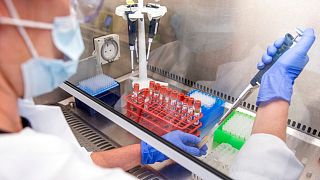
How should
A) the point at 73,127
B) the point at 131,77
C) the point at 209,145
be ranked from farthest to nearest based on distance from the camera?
the point at 131,77 < the point at 73,127 < the point at 209,145

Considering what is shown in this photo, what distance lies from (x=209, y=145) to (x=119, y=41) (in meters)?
0.78

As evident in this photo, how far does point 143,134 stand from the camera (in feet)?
3.44

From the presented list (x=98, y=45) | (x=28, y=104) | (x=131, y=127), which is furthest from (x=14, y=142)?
(x=98, y=45)

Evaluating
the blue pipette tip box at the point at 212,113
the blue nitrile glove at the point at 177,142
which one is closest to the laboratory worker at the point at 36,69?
the blue nitrile glove at the point at 177,142

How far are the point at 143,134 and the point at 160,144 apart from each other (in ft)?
0.30

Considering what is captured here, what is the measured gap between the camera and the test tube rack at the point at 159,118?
1134 mm

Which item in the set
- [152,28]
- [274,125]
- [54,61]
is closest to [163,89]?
[152,28]

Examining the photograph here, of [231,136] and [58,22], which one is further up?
[58,22]

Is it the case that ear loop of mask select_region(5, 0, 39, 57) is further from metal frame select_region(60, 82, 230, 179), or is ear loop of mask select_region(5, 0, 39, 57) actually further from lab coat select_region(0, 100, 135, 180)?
metal frame select_region(60, 82, 230, 179)

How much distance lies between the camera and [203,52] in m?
1.46

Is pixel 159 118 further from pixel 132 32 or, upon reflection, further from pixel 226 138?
pixel 132 32

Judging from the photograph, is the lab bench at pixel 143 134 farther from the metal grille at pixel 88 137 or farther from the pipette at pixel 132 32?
the pipette at pixel 132 32

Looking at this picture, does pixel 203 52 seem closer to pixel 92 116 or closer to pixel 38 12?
pixel 92 116

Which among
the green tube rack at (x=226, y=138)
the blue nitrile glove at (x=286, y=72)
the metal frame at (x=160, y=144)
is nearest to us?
the metal frame at (x=160, y=144)
